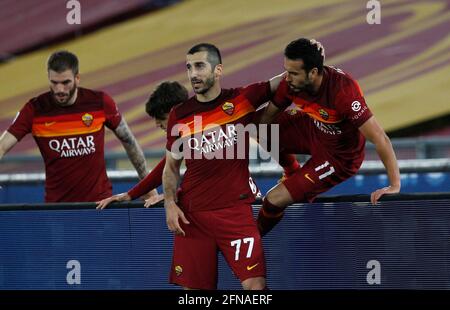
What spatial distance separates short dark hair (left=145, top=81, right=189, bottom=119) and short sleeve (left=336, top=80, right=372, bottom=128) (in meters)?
1.02

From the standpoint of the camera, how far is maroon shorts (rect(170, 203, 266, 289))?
5.54m

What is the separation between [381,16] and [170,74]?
3.88 meters

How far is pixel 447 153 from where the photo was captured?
36.5 feet

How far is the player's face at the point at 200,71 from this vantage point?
549cm

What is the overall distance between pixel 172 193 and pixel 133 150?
1469 mm

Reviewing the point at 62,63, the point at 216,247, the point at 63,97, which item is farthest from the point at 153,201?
the point at 62,63

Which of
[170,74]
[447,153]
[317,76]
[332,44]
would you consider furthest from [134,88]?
[317,76]

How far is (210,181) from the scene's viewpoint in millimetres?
5617

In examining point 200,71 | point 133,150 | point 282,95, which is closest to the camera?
point 200,71

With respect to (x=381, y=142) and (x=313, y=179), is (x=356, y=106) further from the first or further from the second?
(x=313, y=179)

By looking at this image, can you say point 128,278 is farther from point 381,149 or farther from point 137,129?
point 137,129

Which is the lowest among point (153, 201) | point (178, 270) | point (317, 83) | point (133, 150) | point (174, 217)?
point (178, 270)

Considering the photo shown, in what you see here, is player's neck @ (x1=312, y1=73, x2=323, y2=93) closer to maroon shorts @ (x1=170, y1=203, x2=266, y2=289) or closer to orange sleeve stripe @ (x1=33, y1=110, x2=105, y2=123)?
maroon shorts @ (x1=170, y1=203, x2=266, y2=289)

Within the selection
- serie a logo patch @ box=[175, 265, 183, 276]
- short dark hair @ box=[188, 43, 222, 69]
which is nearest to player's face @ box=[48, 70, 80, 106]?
short dark hair @ box=[188, 43, 222, 69]
